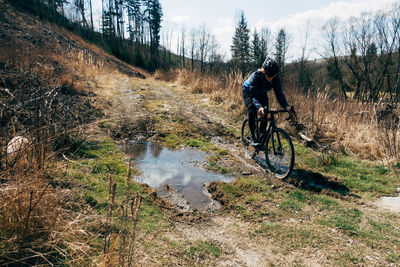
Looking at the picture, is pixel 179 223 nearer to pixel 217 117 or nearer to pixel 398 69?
pixel 217 117

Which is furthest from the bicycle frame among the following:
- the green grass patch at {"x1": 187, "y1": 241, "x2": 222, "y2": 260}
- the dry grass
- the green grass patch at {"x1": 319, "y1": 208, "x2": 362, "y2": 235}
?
the green grass patch at {"x1": 187, "y1": 241, "x2": 222, "y2": 260}

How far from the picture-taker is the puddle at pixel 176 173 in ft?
10.9

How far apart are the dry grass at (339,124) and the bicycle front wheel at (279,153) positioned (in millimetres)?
1938

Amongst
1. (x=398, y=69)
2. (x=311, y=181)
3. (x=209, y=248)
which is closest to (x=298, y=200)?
(x=311, y=181)

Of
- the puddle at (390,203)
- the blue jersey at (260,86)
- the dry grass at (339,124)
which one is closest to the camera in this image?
the puddle at (390,203)

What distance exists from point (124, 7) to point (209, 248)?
179 feet

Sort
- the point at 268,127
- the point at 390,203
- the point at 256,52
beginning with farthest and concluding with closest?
1. the point at 256,52
2. the point at 268,127
3. the point at 390,203

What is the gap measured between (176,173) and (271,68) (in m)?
2.60

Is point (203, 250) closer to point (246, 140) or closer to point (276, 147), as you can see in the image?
point (276, 147)

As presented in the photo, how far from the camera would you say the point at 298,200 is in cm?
334

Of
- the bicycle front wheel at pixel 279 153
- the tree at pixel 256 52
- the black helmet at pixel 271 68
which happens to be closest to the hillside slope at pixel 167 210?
the bicycle front wheel at pixel 279 153

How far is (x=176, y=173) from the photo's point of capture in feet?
13.4

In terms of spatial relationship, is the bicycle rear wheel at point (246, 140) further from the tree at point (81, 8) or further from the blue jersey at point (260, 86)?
the tree at point (81, 8)

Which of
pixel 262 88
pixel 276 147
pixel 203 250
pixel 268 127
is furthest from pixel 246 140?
pixel 203 250
